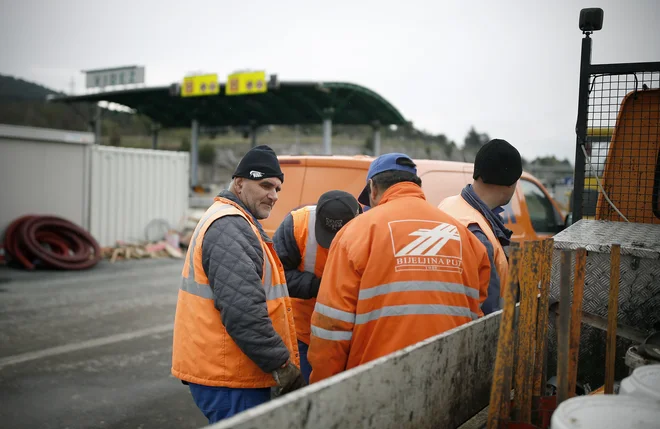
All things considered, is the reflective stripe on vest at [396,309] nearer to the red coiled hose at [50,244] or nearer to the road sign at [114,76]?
the red coiled hose at [50,244]

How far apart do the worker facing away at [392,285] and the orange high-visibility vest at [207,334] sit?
0.29m

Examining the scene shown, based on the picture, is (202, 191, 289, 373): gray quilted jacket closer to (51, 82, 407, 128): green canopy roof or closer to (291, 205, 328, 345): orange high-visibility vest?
(291, 205, 328, 345): orange high-visibility vest

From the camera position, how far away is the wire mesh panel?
3643 millimetres

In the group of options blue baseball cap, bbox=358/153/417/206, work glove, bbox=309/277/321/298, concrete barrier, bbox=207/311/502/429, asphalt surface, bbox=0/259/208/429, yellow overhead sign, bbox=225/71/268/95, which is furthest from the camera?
yellow overhead sign, bbox=225/71/268/95

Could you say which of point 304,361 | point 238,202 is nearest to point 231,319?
point 238,202

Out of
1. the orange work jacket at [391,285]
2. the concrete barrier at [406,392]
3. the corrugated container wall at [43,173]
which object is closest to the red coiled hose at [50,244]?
the corrugated container wall at [43,173]

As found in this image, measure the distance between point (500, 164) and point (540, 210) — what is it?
13.2 feet

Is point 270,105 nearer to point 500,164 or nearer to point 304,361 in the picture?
point 304,361


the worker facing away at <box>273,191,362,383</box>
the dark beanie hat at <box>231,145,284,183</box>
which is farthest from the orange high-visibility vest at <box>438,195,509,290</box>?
the dark beanie hat at <box>231,145,284,183</box>

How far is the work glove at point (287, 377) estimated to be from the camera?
2408 millimetres

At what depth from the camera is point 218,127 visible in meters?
35.9

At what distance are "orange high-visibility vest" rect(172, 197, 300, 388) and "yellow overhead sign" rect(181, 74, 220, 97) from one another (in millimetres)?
23113

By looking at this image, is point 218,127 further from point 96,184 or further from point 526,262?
point 526,262

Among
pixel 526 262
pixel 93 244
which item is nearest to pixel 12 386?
pixel 526 262
